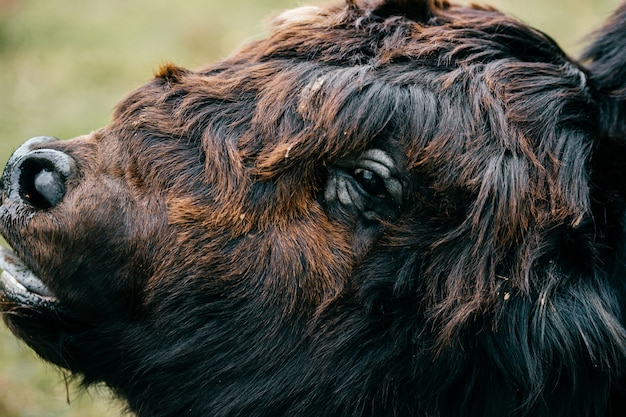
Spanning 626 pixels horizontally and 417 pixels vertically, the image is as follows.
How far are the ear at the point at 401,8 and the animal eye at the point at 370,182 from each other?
0.77 m

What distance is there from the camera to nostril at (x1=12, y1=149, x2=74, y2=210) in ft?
9.61

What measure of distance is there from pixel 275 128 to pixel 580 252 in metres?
1.14

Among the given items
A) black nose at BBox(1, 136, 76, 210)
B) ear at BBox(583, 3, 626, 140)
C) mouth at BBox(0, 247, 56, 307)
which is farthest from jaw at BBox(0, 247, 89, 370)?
ear at BBox(583, 3, 626, 140)

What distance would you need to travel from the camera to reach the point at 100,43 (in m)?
9.82

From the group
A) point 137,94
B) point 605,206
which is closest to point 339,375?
point 605,206

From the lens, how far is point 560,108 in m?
3.05

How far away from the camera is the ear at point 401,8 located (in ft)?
11.0

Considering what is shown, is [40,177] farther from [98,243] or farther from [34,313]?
[34,313]

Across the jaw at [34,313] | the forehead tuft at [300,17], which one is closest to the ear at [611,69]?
the forehead tuft at [300,17]

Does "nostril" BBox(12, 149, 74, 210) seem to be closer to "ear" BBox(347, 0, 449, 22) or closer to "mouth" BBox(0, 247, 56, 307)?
"mouth" BBox(0, 247, 56, 307)

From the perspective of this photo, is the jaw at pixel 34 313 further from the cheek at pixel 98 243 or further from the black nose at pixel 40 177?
the black nose at pixel 40 177

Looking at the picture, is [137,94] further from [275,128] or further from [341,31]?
[341,31]

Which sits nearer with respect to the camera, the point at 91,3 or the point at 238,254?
the point at 238,254

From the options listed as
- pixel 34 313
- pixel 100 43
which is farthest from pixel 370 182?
pixel 100 43
